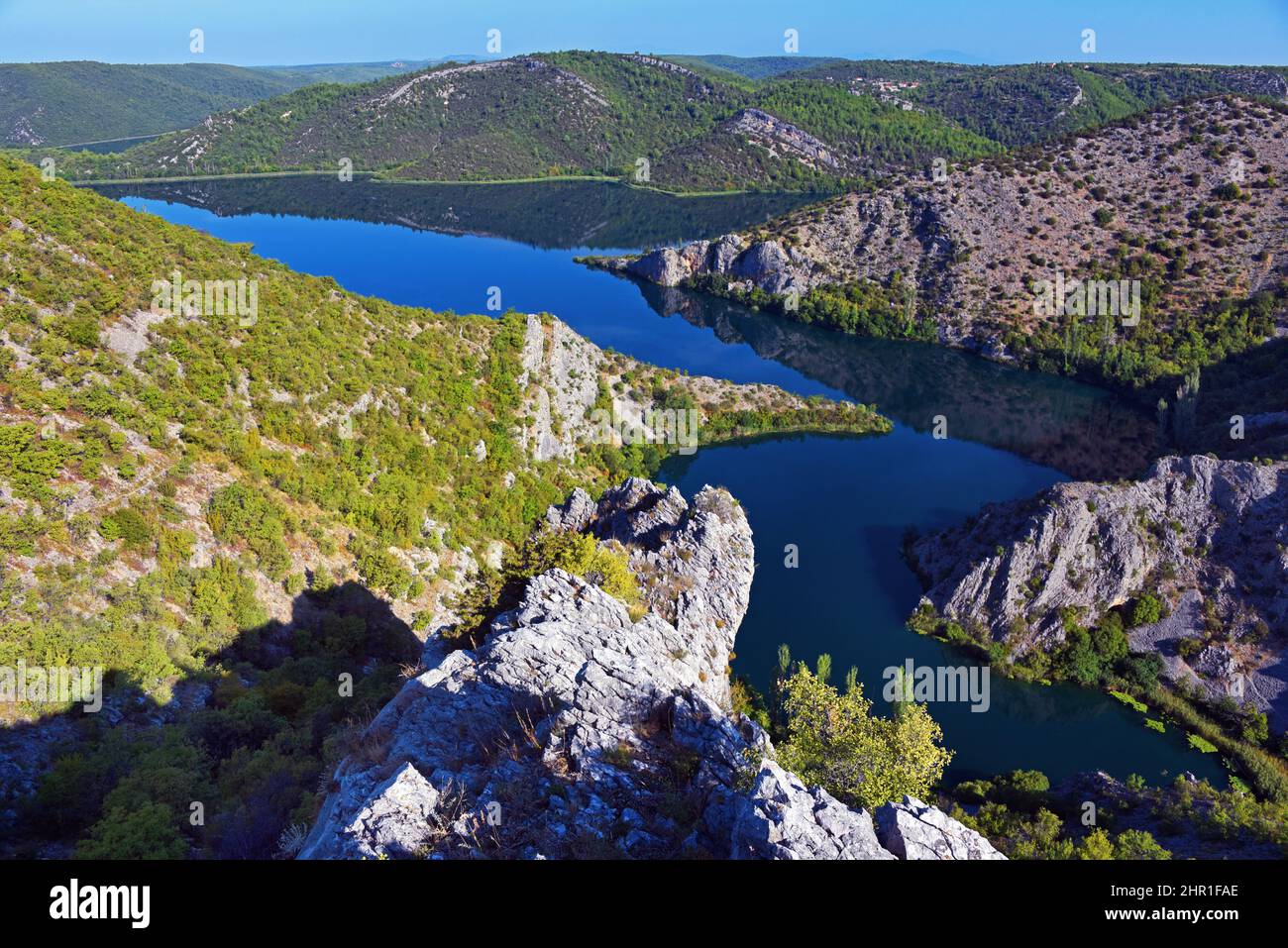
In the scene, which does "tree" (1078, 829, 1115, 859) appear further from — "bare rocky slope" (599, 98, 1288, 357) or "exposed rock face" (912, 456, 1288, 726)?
"bare rocky slope" (599, 98, 1288, 357)

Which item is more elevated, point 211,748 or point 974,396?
point 974,396

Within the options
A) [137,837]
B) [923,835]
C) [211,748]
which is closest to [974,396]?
[923,835]

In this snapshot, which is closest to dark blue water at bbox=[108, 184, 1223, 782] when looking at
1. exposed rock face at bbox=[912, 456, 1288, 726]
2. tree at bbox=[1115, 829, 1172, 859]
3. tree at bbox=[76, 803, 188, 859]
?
exposed rock face at bbox=[912, 456, 1288, 726]

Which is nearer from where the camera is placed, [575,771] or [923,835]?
[923,835]

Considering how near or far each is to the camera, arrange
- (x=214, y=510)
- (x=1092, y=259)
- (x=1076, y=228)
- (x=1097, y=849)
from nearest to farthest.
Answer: (x=1097, y=849)
(x=214, y=510)
(x=1092, y=259)
(x=1076, y=228)

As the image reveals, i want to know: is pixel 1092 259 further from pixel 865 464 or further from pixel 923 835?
pixel 923 835
